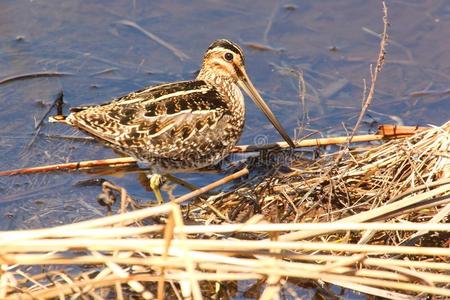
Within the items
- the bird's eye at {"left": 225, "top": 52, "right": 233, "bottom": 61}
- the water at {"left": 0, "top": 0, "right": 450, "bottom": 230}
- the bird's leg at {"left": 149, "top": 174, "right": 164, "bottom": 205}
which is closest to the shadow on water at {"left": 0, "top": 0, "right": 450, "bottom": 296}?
the water at {"left": 0, "top": 0, "right": 450, "bottom": 230}

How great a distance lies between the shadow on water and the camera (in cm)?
632

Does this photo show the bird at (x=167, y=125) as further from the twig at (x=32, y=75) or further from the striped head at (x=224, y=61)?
the twig at (x=32, y=75)

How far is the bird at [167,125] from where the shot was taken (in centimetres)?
512

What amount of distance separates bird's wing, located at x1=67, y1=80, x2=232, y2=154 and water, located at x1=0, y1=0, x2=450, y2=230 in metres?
0.59

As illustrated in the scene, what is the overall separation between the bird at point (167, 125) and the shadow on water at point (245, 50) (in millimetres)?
482

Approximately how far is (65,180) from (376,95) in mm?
2443

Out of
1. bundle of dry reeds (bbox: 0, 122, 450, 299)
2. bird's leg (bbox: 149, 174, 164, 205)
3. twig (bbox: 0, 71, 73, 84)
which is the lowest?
bundle of dry reeds (bbox: 0, 122, 450, 299)

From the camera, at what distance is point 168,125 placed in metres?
5.13

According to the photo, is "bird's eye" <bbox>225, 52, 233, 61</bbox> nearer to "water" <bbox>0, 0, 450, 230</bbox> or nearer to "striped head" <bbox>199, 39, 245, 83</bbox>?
"striped head" <bbox>199, 39, 245, 83</bbox>

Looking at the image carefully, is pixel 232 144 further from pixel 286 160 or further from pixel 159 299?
pixel 159 299

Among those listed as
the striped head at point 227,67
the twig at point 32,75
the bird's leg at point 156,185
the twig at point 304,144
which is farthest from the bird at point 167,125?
the twig at point 32,75

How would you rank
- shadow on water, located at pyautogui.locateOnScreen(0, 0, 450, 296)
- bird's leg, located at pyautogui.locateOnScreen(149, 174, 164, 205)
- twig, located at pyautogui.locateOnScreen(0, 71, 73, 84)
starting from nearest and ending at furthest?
bird's leg, located at pyautogui.locateOnScreen(149, 174, 164, 205)
shadow on water, located at pyautogui.locateOnScreen(0, 0, 450, 296)
twig, located at pyautogui.locateOnScreen(0, 71, 73, 84)

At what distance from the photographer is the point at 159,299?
354cm

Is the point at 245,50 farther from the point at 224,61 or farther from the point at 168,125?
the point at 168,125
